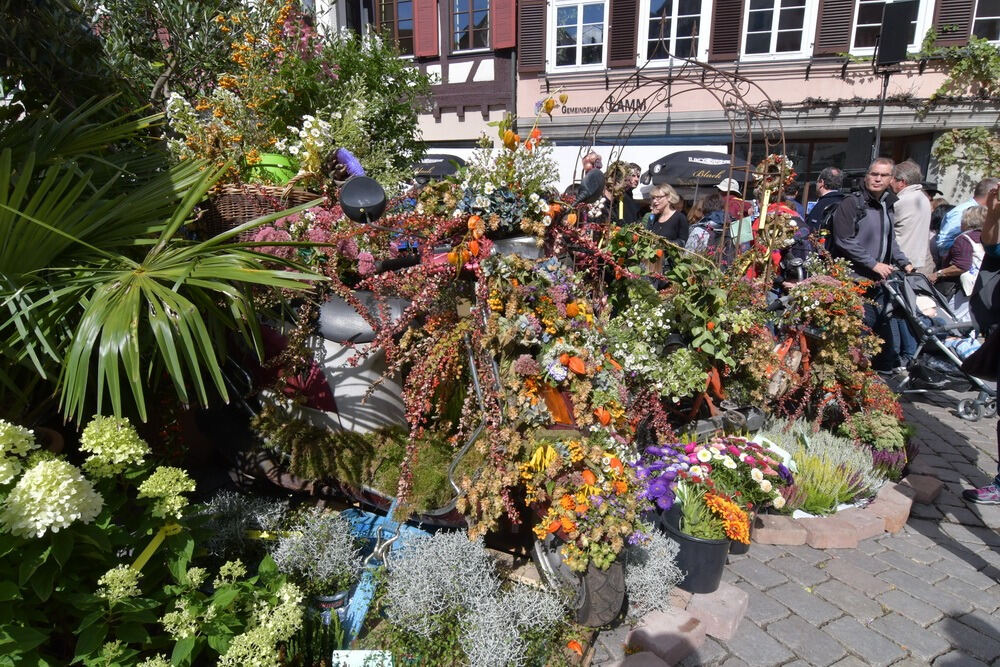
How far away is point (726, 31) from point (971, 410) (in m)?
8.61

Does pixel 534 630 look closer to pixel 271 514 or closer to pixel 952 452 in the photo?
pixel 271 514

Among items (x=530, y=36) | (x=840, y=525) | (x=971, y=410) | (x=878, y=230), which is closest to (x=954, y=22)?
(x=530, y=36)

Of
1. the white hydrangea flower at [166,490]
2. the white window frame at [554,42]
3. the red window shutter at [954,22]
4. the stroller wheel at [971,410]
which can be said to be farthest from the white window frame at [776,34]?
the white hydrangea flower at [166,490]

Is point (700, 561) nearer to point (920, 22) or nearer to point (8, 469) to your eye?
point (8, 469)

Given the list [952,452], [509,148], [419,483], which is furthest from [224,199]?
[952,452]

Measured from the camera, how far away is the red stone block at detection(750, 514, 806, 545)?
127 inches

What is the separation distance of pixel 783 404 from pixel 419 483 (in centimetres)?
273

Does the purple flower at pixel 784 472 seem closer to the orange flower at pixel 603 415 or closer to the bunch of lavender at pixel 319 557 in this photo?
the orange flower at pixel 603 415

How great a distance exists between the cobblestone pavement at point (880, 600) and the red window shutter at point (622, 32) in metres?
10.0

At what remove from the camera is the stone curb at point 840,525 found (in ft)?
10.6

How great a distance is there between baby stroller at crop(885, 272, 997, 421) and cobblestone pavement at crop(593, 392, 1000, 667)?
170 centimetres

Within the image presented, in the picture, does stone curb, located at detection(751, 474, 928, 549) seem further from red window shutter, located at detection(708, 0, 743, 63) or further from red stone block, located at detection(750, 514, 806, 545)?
red window shutter, located at detection(708, 0, 743, 63)

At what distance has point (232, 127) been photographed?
333 centimetres

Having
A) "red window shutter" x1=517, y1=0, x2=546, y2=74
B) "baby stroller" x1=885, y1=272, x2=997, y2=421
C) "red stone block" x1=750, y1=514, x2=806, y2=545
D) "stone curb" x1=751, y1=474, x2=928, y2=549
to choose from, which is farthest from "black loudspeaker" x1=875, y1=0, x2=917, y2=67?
"red stone block" x1=750, y1=514, x2=806, y2=545
